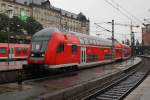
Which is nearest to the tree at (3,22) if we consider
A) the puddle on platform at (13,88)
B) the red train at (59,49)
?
the red train at (59,49)

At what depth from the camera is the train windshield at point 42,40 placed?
22.2 m

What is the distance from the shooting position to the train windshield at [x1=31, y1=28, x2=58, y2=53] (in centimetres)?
2220

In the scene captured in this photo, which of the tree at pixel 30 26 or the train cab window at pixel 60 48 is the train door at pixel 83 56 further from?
the tree at pixel 30 26

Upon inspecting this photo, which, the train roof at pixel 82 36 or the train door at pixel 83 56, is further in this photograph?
the train door at pixel 83 56

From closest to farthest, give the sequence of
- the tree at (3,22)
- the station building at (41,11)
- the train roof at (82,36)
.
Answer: the train roof at (82,36) → the tree at (3,22) → the station building at (41,11)

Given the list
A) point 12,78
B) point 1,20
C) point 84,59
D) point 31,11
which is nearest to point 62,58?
point 12,78

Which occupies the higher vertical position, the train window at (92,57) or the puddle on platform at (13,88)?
Answer: the train window at (92,57)

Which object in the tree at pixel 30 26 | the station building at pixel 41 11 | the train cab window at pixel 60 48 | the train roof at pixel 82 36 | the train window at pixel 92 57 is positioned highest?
the station building at pixel 41 11

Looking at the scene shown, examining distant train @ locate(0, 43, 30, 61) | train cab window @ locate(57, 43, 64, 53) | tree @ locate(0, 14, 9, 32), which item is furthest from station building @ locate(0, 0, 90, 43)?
train cab window @ locate(57, 43, 64, 53)

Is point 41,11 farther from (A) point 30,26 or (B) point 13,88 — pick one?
(B) point 13,88

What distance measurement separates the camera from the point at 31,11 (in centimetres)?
10769

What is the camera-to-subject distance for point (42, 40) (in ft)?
74.3

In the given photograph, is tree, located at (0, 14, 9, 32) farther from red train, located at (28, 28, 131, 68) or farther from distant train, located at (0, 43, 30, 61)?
red train, located at (28, 28, 131, 68)

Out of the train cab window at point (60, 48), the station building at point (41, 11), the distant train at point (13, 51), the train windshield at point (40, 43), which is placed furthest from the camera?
the station building at point (41, 11)
